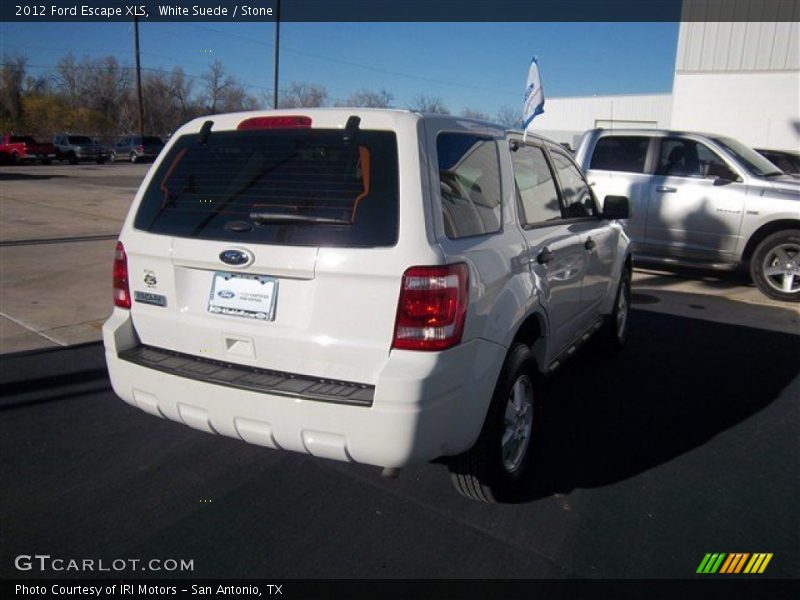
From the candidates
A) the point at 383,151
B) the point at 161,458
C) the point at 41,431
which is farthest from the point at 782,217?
the point at 41,431

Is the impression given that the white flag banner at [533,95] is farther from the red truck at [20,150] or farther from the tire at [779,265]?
the red truck at [20,150]

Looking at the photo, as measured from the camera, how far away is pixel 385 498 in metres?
3.26

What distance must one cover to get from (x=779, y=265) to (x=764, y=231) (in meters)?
0.48

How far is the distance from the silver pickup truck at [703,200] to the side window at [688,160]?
0.01 meters

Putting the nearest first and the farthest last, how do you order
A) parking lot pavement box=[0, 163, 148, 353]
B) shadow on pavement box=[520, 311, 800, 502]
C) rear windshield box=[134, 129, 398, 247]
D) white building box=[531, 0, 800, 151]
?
rear windshield box=[134, 129, 398, 247] → shadow on pavement box=[520, 311, 800, 502] → parking lot pavement box=[0, 163, 148, 353] → white building box=[531, 0, 800, 151]

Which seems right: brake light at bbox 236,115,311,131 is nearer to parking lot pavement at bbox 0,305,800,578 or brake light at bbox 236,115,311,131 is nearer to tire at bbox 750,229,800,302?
parking lot pavement at bbox 0,305,800,578

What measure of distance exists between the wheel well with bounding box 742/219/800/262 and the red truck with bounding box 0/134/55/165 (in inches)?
1610

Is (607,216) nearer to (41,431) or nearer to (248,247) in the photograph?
(248,247)

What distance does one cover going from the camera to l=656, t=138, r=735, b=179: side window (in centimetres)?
855

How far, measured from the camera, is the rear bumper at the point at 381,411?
249cm

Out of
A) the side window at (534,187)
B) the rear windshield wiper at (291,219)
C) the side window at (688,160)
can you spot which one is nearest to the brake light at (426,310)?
the rear windshield wiper at (291,219)

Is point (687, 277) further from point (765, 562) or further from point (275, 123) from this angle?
point (275, 123)

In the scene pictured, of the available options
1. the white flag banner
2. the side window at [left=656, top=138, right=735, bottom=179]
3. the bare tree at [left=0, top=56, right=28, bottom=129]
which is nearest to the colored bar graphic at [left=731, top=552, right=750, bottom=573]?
the white flag banner

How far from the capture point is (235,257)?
2.77 meters
